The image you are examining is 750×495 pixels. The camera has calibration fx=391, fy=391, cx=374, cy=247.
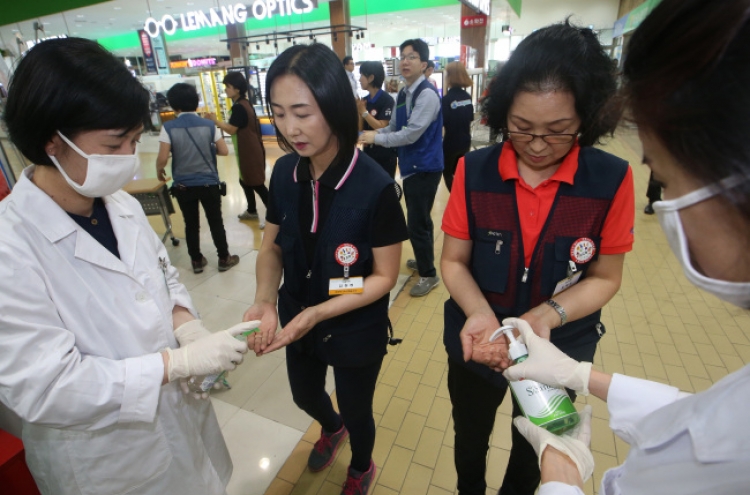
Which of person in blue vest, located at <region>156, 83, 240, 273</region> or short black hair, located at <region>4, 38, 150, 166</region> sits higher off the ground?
short black hair, located at <region>4, 38, 150, 166</region>

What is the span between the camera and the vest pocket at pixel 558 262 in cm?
108

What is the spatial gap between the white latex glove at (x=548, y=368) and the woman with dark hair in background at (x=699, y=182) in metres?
0.23

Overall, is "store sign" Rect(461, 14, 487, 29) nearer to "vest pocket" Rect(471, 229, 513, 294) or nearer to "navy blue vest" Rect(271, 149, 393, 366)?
"navy blue vest" Rect(271, 149, 393, 366)

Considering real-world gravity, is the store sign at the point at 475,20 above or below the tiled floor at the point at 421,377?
above

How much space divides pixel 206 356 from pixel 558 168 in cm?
112

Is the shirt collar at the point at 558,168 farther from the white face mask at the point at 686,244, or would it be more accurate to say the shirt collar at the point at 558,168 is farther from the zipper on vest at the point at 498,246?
the white face mask at the point at 686,244

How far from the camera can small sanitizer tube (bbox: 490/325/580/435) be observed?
0.89 metres

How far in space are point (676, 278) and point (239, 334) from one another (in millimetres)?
3860

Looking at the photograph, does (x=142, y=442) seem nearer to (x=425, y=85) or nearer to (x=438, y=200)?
(x=425, y=85)

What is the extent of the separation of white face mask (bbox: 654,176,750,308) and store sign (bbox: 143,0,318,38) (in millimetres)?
7190

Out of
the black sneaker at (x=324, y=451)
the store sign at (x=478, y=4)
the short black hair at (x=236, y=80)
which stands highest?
the store sign at (x=478, y=4)

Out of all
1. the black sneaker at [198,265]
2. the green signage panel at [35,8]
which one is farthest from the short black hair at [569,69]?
the green signage panel at [35,8]

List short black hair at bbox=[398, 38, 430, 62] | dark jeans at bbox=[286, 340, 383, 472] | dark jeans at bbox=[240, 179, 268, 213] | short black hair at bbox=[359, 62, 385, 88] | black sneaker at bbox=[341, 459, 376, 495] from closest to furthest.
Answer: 1. dark jeans at bbox=[286, 340, 383, 472]
2. black sneaker at bbox=[341, 459, 376, 495]
3. short black hair at bbox=[398, 38, 430, 62]
4. short black hair at bbox=[359, 62, 385, 88]
5. dark jeans at bbox=[240, 179, 268, 213]

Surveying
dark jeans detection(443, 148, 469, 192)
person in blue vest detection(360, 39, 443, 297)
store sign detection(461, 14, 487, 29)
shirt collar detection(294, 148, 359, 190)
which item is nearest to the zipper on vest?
shirt collar detection(294, 148, 359, 190)
